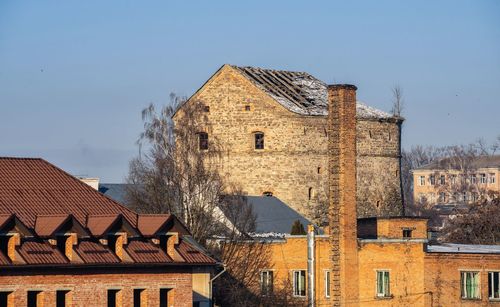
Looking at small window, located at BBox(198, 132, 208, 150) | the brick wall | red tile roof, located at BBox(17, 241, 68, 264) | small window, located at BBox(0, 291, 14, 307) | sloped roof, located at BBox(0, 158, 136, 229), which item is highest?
small window, located at BBox(198, 132, 208, 150)

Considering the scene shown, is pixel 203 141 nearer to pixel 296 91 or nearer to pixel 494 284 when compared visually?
pixel 296 91

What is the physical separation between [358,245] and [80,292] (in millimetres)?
17918

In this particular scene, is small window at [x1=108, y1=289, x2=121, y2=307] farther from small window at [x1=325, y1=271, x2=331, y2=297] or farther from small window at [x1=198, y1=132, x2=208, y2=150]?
small window at [x1=198, y1=132, x2=208, y2=150]

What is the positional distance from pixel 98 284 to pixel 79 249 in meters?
1.05

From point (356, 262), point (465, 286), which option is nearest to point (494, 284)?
point (465, 286)

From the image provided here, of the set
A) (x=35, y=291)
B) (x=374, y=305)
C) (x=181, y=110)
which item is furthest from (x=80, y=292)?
(x=181, y=110)

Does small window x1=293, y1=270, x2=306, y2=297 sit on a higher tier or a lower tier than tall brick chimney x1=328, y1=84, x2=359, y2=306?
lower

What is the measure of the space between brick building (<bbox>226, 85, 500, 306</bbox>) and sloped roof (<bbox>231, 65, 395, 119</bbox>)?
18.0m

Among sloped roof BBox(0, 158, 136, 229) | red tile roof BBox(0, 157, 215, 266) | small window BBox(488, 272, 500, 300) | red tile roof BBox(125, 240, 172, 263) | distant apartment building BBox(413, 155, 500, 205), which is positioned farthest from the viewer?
distant apartment building BBox(413, 155, 500, 205)

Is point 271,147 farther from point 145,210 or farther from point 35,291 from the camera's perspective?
point 35,291

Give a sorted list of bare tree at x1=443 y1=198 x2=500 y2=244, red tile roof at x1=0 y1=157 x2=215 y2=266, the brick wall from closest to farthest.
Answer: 1. the brick wall
2. red tile roof at x1=0 y1=157 x2=215 y2=266
3. bare tree at x1=443 y1=198 x2=500 y2=244

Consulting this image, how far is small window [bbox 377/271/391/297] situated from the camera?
57469 mm

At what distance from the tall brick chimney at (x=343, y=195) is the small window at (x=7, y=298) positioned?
18955 mm

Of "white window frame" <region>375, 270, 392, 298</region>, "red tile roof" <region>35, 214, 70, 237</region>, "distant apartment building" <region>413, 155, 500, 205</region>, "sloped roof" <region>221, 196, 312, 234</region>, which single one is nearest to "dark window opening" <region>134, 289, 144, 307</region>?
"red tile roof" <region>35, 214, 70, 237</region>
